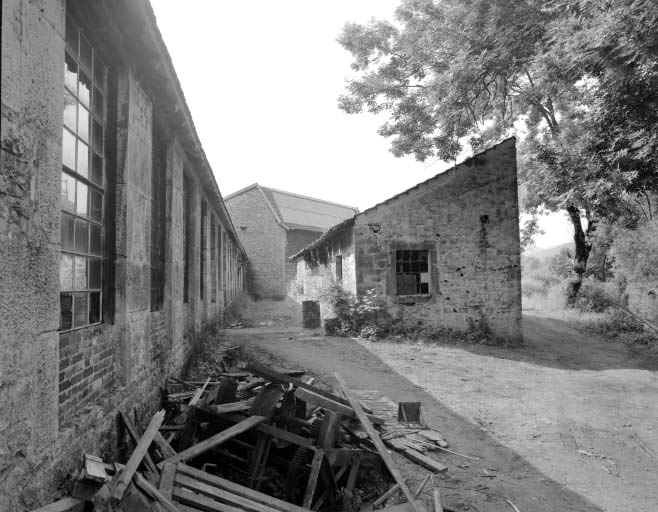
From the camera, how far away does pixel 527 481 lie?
439 centimetres

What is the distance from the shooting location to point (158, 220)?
570cm

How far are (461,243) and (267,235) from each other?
18.1 meters

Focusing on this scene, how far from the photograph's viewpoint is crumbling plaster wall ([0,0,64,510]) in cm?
211

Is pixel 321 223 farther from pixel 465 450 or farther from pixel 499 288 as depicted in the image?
pixel 465 450

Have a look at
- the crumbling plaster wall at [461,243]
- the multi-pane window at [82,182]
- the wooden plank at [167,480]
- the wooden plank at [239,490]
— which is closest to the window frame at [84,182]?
the multi-pane window at [82,182]

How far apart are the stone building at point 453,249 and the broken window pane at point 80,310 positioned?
31.2ft

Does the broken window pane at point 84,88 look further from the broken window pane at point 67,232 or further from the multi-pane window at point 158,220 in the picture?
the multi-pane window at point 158,220

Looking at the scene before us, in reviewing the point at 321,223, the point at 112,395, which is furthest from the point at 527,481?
the point at 321,223

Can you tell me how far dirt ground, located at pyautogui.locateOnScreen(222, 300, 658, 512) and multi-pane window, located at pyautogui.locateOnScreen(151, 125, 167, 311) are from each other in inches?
139

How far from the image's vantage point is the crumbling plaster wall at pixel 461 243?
12336 mm

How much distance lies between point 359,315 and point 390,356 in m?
2.40

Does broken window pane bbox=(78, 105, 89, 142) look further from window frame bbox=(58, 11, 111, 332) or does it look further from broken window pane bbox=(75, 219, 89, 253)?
broken window pane bbox=(75, 219, 89, 253)

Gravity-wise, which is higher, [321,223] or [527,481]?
[321,223]

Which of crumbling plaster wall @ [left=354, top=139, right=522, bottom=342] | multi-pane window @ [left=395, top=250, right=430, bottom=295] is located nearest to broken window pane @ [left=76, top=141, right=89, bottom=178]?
crumbling plaster wall @ [left=354, top=139, right=522, bottom=342]
